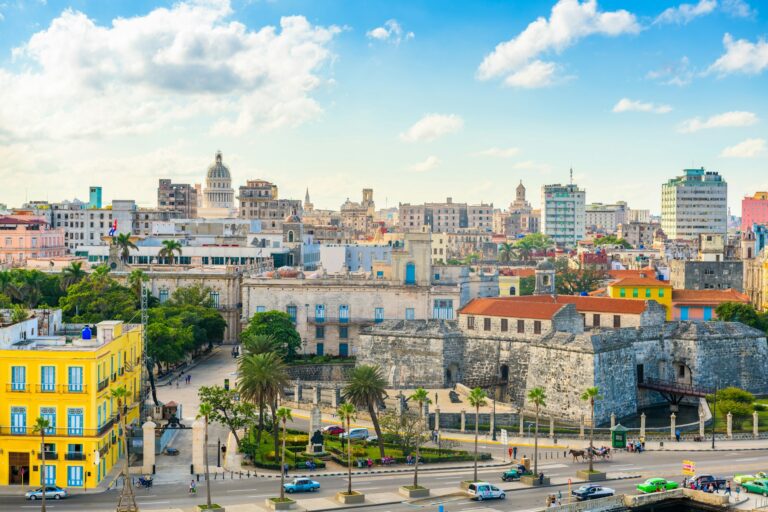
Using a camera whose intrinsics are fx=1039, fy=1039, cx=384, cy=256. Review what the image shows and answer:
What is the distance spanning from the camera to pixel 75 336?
76812 mm

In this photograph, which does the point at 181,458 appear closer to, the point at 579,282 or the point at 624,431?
the point at 624,431

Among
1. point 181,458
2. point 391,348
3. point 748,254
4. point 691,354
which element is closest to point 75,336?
point 181,458

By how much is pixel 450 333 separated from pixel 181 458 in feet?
112

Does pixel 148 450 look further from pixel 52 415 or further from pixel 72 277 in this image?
pixel 72 277

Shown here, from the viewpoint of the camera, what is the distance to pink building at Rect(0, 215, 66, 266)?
165375 mm

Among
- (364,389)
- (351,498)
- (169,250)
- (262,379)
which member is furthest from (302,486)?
(169,250)

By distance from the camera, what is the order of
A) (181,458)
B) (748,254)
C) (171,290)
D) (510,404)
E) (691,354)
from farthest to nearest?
(748,254) < (171,290) < (691,354) < (510,404) < (181,458)

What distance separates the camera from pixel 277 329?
10188cm

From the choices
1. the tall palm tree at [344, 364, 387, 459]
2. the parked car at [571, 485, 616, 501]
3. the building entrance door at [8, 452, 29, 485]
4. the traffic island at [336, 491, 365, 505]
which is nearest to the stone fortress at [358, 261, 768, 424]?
the tall palm tree at [344, 364, 387, 459]

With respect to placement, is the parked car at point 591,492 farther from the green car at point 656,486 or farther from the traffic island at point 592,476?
the traffic island at point 592,476

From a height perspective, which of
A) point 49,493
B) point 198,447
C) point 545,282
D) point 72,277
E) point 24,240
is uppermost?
point 24,240

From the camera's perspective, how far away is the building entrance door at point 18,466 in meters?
62.4

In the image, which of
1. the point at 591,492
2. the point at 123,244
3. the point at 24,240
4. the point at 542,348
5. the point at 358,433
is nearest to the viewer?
the point at 591,492

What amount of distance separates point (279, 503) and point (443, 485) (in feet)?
38.1
